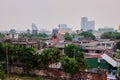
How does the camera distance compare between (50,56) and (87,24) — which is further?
(87,24)

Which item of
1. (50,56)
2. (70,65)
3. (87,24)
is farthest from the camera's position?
(87,24)

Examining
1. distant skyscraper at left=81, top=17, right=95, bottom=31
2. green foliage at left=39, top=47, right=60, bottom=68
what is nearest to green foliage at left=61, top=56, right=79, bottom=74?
green foliage at left=39, top=47, right=60, bottom=68

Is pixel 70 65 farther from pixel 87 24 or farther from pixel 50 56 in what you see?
pixel 87 24

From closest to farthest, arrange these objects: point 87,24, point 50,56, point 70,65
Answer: point 70,65 < point 50,56 < point 87,24

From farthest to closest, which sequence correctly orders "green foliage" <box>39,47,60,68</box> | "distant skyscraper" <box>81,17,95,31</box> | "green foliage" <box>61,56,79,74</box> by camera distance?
"distant skyscraper" <box>81,17,95,31</box> < "green foliage" <box>39,47,60,68</box> < "green foliage" <box>61,56,79,74</box>

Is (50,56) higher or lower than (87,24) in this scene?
lower

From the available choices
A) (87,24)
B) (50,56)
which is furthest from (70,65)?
(87,24)

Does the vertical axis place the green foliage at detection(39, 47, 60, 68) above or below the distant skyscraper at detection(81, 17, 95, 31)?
below

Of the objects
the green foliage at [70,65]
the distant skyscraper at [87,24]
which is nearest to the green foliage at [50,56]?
the green foliage at [70,65]

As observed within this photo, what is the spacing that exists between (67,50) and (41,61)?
6.35m

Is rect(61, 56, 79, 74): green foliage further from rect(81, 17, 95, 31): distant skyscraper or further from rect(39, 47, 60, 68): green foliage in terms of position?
rect(81, 17, 95, 31): distant skyscraper

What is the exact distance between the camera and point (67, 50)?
2475cm

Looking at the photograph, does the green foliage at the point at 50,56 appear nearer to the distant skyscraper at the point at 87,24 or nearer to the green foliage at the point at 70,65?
the green foliage at the point at 70,65

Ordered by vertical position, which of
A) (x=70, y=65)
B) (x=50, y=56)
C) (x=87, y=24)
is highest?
(x=87, y=24)
